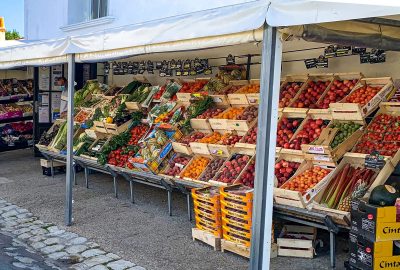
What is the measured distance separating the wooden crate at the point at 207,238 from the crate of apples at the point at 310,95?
2.11 meters

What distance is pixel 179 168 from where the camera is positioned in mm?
7633

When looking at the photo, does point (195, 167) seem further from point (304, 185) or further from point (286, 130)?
point (304, 185)

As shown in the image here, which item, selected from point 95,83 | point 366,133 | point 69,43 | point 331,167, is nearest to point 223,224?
point 331,167

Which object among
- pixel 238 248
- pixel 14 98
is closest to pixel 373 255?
pixel 238 248

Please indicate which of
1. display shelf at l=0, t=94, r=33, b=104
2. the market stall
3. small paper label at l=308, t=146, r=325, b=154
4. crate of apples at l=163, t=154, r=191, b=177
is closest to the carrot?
the market stall

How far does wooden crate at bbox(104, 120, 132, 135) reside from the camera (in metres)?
9.56

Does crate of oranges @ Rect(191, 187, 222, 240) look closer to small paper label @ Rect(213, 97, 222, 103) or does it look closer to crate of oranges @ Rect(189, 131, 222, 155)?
crate of oranges @ Rect(189, 131, 222, 155)

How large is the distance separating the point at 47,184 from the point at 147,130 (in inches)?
103

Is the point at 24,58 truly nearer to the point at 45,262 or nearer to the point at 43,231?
the point at 43,231

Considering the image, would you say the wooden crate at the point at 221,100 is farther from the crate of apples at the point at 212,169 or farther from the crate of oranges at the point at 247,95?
the crate of apples at the point at 212,169

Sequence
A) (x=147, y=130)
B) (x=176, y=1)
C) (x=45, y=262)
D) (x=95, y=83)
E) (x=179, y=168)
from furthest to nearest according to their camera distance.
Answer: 1. (x=95, y=83)
2. (x=176, y=1)
3. (x=147, y=130)
4. (x=179, y=168)
5. (x=45, y=262)

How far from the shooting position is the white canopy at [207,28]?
3.72 meters

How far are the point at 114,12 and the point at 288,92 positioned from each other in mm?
5743

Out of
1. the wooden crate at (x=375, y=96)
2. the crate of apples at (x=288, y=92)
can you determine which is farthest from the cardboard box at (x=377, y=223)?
the crate of apples at (x=288, y=92)
